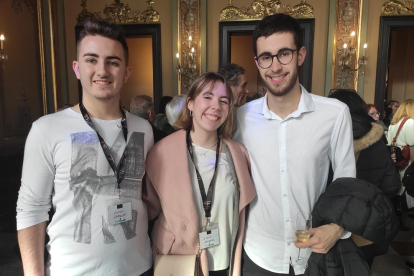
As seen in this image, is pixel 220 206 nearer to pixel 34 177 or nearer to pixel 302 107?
pixel 302 107

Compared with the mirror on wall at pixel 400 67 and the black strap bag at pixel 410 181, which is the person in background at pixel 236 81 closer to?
the black strap bag at pixel 410 181

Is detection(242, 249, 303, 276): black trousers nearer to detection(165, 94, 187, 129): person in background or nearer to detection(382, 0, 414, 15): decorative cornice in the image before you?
detection(165, 94, 187, 129): person in background

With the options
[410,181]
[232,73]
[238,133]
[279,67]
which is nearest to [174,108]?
[232,73]

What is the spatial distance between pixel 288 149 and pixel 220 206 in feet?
1.47

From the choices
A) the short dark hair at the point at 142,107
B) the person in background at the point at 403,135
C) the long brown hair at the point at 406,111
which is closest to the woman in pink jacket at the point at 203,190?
the short dark hair at the point at 142,107

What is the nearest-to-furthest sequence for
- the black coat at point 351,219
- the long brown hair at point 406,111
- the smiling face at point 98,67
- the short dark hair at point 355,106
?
the black coat at point 351,219, the smiling face at point 98,67, the short dark hair at point 355,106, the long brown hair at point 406,111

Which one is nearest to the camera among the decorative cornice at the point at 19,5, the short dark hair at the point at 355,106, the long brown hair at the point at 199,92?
the long brown hair at the point at 199,92

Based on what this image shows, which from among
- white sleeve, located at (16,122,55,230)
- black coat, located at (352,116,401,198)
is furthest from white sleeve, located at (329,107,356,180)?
white sleeve, located at (16,122,55,230)

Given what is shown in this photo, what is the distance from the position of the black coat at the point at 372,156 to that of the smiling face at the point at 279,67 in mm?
664

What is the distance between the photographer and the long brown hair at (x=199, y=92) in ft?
5.03

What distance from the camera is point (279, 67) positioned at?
1423 mm

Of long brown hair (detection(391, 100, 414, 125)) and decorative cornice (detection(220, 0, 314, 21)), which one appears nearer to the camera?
long brown hair (detection(391, 100, 414, 125))

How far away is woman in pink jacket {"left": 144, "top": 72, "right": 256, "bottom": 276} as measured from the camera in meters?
1.43

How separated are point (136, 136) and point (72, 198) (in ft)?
1.26
